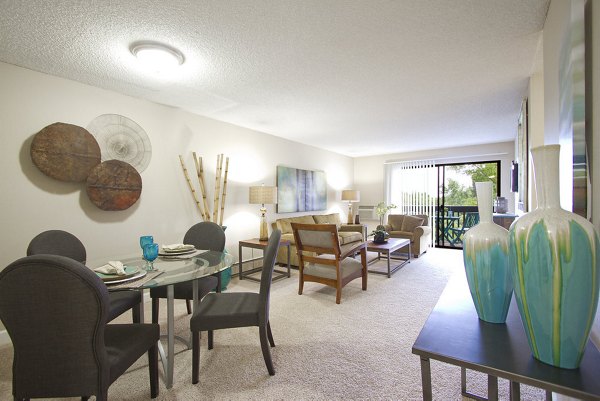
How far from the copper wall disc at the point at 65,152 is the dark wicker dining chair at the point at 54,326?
6.39 feet

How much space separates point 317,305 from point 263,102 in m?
2.46

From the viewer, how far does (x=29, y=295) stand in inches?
40.7

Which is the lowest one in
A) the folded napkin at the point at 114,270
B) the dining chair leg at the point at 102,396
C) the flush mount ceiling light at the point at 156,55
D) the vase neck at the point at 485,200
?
the dining chair leg at the point at 102,396

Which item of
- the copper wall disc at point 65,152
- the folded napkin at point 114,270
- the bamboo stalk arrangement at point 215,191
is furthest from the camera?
the bamboo stalk arrangement at point 215,191

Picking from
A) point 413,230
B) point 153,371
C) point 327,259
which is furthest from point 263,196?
point 413,230

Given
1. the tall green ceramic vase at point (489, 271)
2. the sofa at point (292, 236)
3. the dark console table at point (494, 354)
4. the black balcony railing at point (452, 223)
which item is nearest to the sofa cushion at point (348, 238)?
the sofa at point (292, 236)

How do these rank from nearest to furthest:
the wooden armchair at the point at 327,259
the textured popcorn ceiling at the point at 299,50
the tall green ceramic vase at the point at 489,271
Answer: the tall green ceramic vase at the point at 489,271 < the textured popcorn ceiling at the point at 299,50 < the wooden armchair at the point at 327,259

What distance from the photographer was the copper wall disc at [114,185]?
2.72 m

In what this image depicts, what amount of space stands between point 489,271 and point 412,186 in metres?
6.19

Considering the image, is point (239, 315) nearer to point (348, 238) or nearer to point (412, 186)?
point (348, 238)

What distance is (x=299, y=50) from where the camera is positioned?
2.13 m

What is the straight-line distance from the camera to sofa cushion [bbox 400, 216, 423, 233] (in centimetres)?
562

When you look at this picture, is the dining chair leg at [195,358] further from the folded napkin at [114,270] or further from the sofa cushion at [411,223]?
the sofa cushion at [411,223]

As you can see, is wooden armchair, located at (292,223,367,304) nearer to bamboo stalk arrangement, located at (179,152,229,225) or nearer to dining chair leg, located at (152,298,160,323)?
bamboo stalk arrangement, located at (179,152,229,225)
